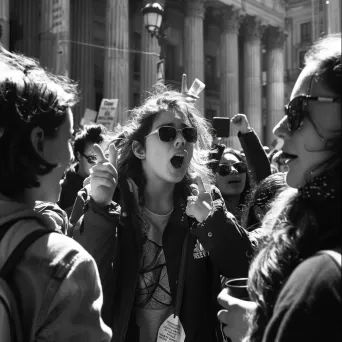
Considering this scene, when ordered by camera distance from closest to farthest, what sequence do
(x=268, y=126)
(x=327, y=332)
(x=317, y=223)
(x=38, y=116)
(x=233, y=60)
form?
(x=327, y=332)
(x=317, y=223)
(x=38, y=116)
(x=233, y=60)
(x=268, y=126)

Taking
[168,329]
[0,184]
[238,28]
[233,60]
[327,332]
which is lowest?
[168,329]

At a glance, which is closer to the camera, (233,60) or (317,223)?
(317,223)

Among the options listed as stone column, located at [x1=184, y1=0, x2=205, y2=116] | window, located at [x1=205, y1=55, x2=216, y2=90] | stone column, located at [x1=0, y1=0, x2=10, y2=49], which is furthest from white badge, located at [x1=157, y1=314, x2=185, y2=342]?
window, located at [x1=205, y1=55, x2=216, y2=90]

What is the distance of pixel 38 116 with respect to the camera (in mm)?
1680

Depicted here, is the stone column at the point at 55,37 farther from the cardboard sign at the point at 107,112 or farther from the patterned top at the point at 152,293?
the patterned top at the point at 152,293

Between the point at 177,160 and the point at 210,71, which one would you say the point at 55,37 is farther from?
the point at 210,71

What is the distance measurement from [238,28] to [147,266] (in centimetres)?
3268

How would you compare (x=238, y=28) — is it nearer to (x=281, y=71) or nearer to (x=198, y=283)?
(x=281, y=71)

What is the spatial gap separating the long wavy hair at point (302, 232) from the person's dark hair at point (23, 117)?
84 cm

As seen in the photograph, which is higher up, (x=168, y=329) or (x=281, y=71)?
(x=281, y=71)

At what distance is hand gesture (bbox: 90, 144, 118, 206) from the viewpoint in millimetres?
2740

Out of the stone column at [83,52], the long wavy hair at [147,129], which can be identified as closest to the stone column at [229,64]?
the stone column at [83,52]

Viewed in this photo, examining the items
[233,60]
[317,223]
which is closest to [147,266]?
[317,223]

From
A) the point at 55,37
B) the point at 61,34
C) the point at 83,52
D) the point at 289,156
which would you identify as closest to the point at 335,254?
the point at 289,156
